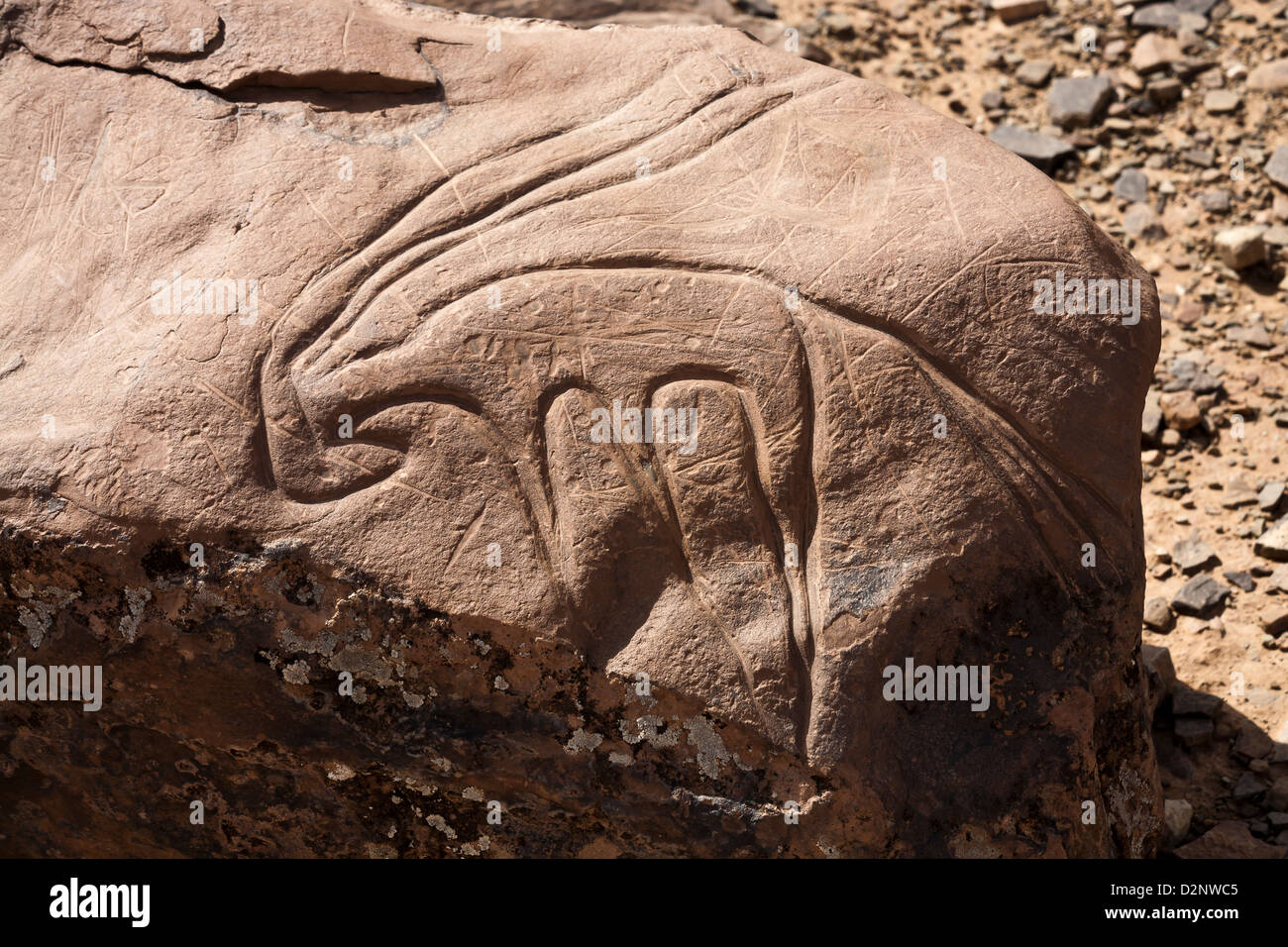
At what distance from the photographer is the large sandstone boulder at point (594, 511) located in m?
3.16

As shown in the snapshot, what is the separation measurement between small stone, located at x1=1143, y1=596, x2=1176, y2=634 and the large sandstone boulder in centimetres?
129

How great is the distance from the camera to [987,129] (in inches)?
260

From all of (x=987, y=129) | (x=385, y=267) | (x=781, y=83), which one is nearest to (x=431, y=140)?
(x=385, y=267)

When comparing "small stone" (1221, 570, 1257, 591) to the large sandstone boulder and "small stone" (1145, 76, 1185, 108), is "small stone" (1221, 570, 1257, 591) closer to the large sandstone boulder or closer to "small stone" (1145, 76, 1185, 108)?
the large sandstone boulder

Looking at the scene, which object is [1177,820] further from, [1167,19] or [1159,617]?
[1167,19]

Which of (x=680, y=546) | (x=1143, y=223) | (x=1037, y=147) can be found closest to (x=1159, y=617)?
(x=1143, y=223)

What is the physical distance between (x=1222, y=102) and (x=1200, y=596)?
114 inches

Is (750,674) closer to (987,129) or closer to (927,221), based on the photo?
(927,221)

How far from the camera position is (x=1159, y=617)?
468 cm

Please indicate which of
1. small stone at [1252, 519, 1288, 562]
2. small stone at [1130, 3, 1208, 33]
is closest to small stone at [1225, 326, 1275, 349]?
small stone at [1252, 519, 1288, 562]

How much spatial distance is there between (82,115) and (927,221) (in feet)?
7.86

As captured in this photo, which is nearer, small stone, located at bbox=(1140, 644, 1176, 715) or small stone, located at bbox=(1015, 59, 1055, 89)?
small stone, located at bbox=(1140, 644, 1176, 715)

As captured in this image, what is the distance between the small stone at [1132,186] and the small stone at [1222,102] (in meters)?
0.52

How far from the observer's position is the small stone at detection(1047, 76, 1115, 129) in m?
6.50
